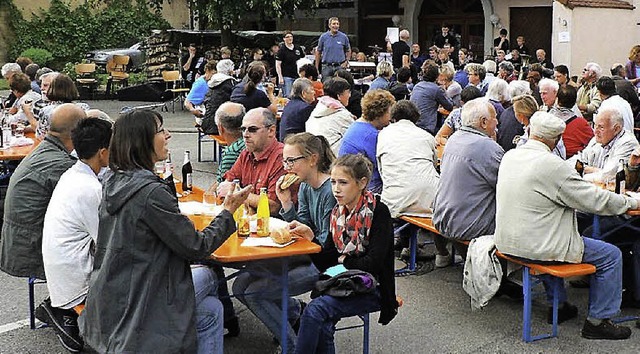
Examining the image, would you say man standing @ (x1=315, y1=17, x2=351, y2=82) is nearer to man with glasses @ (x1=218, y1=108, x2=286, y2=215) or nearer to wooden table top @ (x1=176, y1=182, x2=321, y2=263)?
man with glasses @ (x1=218, y1=108, x2=286, y2=215)

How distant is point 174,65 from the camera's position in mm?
23172

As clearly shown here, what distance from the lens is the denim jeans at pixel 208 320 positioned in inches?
165

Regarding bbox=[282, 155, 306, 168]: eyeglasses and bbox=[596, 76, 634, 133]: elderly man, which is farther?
bbox=[596, 76, 634, 133]: elderly man

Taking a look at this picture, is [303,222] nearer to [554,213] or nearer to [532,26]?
[554,213]

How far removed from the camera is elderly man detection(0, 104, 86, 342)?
5.18 meters

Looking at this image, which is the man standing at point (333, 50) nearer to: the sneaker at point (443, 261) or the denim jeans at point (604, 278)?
the sneaker at point (443, 261)

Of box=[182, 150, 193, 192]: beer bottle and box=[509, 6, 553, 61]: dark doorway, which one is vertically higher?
box=[509, 6, 553, 61]: dark doorway

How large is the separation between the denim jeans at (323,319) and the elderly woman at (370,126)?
2750mm

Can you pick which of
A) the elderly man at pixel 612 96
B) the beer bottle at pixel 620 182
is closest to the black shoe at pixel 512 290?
the beer bottle at pixel 620 182

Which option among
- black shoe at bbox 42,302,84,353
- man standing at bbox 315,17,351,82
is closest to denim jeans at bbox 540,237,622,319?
black shoe at bbox 42,302,84,353

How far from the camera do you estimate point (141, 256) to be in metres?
3.83

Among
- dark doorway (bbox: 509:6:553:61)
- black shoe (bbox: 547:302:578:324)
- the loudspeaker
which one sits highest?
dark doorway (bbox: 509:6:553:61)

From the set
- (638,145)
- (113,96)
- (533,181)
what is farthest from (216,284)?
(113,96)

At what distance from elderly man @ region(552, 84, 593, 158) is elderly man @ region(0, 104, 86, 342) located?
437 cm
